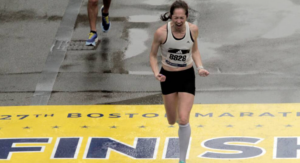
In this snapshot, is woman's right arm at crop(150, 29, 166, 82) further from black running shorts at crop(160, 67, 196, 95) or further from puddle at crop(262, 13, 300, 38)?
puddle at crop(262, 13, 300, 38)

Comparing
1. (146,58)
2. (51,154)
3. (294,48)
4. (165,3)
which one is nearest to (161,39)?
(51,154)

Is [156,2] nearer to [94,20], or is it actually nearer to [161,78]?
[94,20]

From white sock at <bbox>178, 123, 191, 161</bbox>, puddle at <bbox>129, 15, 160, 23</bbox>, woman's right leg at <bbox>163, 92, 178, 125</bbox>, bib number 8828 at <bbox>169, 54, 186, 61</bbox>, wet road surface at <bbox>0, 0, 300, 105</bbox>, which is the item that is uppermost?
puddle at <bbox>129, 15, 160, 23</bbox>

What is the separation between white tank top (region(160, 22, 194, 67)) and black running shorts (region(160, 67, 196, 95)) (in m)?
0.12

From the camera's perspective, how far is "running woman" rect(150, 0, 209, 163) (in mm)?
7980

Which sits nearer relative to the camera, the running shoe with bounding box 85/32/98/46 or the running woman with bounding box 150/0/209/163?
the running woman with bounding box 150/0/209/163

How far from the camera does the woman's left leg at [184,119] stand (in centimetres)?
809

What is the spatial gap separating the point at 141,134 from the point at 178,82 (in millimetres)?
1505

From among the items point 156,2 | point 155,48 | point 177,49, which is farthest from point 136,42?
point 177,49

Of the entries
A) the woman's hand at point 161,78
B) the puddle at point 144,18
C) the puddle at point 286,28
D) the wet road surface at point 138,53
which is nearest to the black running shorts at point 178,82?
the woman's hand at point 161,78

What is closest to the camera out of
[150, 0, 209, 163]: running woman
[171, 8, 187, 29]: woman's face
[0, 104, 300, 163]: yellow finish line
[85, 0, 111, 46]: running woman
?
[171, 8, 187, 29]: woman's face

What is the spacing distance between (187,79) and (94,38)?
472 cm

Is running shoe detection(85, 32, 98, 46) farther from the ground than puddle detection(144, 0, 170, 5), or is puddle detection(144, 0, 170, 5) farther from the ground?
puddle detection(144, 0, 170, 5)

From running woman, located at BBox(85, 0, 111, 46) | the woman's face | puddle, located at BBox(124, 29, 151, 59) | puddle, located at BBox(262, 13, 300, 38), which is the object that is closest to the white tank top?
the woman's face
